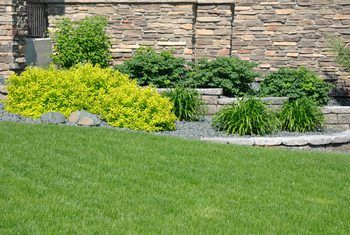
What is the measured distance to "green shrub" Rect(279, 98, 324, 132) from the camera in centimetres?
1027

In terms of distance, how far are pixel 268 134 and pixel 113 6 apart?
18.1ft

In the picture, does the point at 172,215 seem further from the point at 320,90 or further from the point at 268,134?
the point at 320,90

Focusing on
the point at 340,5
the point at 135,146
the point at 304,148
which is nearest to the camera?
the point at 135,146

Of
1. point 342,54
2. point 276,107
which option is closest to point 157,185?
point 276,107

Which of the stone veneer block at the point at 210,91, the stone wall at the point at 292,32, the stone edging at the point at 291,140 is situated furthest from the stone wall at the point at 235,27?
the stone edging at the point at 291,140

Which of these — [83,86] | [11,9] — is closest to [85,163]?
[83,86]

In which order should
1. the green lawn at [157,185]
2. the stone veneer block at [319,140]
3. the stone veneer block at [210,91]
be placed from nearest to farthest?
1. the green lawn at [157,185]
2. the stone veneer block at [319,140]
3. the stone veneer block at [210,91]

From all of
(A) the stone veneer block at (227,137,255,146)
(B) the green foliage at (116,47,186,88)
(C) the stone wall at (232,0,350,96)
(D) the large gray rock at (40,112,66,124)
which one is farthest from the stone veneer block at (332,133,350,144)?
(D) the large gray rock at (40,112,66,124)

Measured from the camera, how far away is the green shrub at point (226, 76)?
11.4 meters

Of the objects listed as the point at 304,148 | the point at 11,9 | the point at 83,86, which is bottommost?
the point at 304,148

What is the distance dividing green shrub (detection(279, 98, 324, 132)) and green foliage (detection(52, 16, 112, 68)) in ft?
14.8

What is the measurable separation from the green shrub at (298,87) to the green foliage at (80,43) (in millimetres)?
3762

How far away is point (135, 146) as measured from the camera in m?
7.89

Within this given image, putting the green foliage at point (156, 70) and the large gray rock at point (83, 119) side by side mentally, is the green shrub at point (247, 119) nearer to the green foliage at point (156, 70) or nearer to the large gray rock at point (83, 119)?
the green foliage at point (156, 70)
